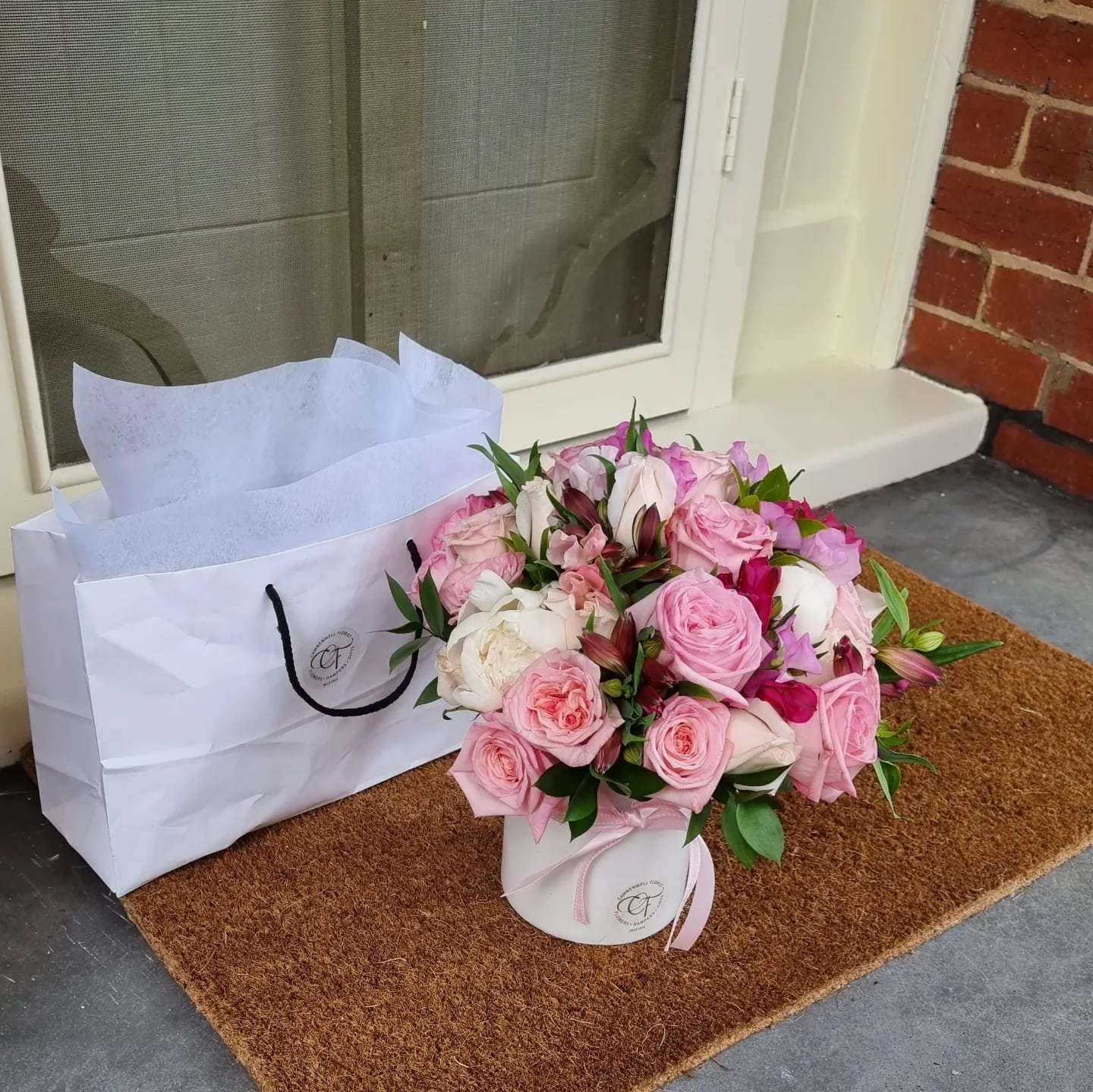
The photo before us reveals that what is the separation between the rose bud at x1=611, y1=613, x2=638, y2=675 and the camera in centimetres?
77

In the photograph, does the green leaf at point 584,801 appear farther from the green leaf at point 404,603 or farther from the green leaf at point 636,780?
the green leaf at point 404,603

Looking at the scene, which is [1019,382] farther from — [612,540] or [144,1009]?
[144,1009]

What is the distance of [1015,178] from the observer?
5.46 feet

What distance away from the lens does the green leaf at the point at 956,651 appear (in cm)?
86

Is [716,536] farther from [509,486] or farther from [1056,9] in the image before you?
[1056,9]

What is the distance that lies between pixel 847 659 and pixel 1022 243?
110 centimetres

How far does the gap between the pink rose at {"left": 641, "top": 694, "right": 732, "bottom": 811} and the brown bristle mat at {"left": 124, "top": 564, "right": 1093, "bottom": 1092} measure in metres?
0.23

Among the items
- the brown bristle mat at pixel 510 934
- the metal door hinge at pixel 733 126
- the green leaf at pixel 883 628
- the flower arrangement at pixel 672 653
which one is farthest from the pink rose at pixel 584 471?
the metal door hinge at pixel 733 126

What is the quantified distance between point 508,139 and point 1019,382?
2.72 feet

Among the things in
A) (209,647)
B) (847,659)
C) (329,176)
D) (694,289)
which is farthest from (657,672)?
(694,289)

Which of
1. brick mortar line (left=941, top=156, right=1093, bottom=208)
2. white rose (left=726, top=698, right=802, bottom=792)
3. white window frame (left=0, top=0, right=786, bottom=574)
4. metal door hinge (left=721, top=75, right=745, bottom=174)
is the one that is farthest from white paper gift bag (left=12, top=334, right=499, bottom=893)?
brick mortar line (left=941, top=156, right=1093, bottom=208)

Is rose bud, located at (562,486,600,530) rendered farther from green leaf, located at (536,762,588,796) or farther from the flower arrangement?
green leaf, located at (536,762,588,796)

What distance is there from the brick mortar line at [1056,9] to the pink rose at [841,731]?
3.67 feet

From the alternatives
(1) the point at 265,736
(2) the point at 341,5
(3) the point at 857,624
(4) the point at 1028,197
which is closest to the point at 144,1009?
(1) the point at 265,736
